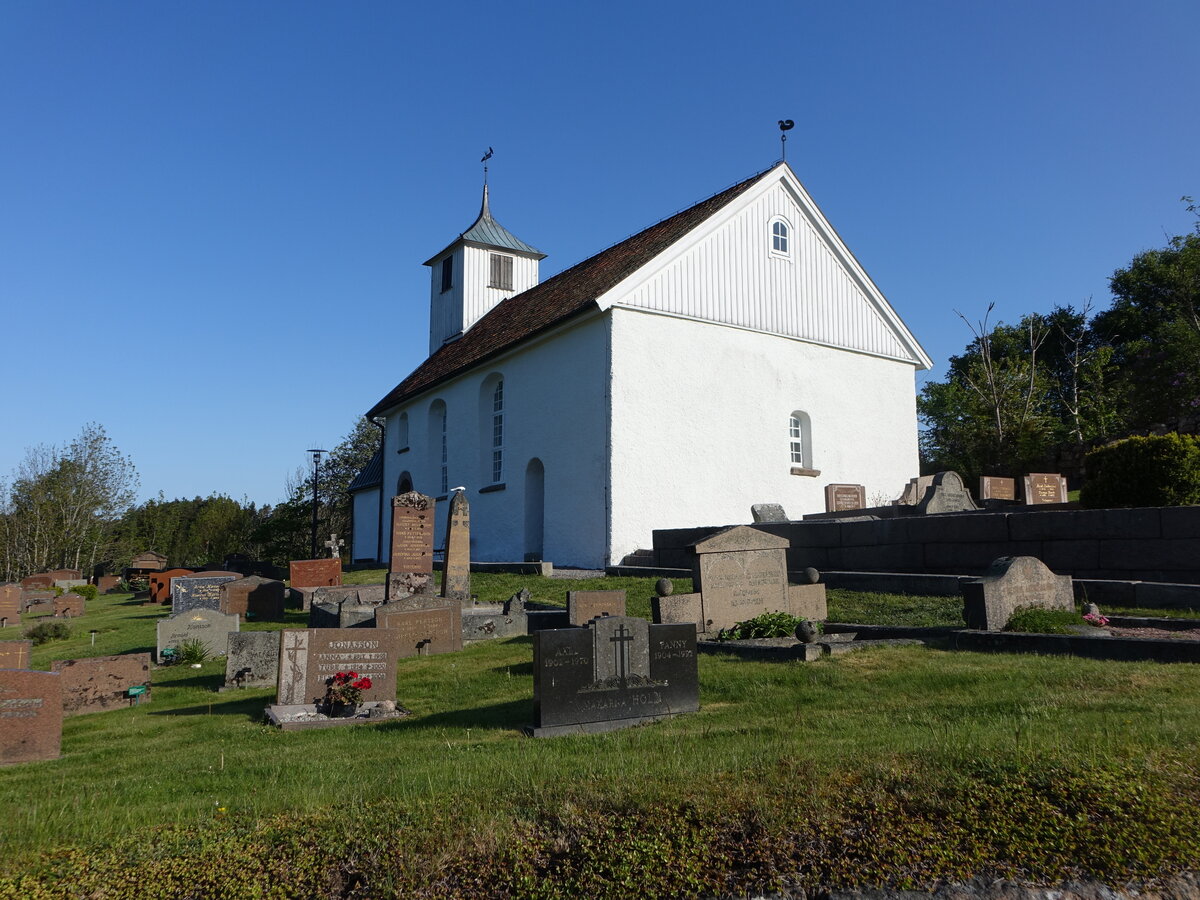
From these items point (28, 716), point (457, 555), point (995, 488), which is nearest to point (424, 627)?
point (457, 555)

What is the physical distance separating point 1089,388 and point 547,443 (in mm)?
25498

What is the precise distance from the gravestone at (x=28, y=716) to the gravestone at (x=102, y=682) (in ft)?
8.09

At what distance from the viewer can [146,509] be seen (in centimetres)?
6806

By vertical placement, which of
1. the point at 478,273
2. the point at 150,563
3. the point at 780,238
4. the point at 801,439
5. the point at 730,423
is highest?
the point at 478,273

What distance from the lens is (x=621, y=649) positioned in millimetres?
7152

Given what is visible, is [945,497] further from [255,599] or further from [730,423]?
[255,599]

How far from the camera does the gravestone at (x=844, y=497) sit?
21156mm

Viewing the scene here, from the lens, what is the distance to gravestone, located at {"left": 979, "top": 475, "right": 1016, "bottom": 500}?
20.2m

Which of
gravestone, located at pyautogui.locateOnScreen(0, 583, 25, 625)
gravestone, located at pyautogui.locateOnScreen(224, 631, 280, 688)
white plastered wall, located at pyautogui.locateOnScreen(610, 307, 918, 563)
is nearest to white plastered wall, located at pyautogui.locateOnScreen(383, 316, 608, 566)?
white plastered wall, located at pyautogui.locateOnScreen(610, 307, 918, 563)

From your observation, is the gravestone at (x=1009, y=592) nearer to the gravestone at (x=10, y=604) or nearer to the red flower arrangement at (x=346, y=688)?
the red flower arrangement at (x=346, y=688)

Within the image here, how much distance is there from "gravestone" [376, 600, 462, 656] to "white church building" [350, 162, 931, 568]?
784 centimetres

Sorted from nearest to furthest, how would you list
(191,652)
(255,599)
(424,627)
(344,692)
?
(344,692) → (424,627) → (191,652) → (255,599)

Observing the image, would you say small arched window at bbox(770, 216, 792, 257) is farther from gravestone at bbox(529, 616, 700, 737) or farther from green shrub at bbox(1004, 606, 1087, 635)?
gravestone at bbox(529, 616, 700, 737)

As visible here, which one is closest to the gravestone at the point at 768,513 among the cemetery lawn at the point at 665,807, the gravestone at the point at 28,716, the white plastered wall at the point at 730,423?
the white plastered wall at the point at 730,423
